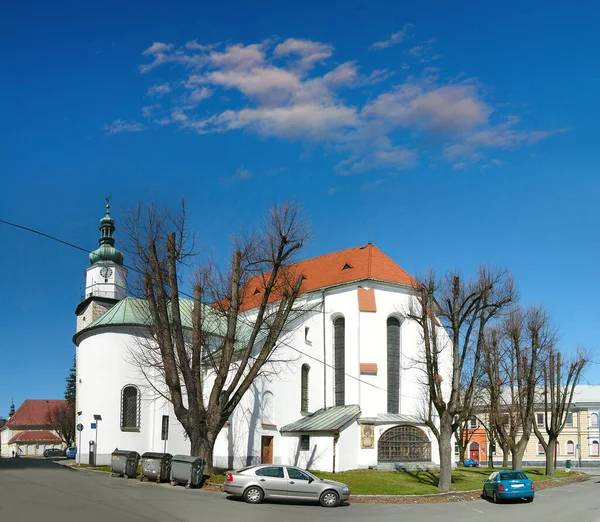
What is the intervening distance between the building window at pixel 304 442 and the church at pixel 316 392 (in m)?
0.12

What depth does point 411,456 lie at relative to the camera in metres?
35.8

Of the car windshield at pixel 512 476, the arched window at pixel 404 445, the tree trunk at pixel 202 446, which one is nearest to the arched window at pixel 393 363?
the arched window at pixel 404 445

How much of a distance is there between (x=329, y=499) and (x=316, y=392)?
56.8ft

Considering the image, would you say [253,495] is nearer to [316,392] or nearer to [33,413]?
[316,392]

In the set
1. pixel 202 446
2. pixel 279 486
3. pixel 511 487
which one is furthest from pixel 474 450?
pixel 279 486

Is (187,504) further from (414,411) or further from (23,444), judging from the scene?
(23,444)

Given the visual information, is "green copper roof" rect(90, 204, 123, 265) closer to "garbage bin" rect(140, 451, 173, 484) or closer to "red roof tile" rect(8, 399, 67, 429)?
"garbage bin" rect(140, 451, 173, 484)

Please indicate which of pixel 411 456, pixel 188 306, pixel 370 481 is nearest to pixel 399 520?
pixel 370 481

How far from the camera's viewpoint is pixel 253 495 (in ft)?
69.1

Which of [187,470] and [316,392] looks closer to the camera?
[187,470]

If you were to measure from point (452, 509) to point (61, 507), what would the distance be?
41.5 ft

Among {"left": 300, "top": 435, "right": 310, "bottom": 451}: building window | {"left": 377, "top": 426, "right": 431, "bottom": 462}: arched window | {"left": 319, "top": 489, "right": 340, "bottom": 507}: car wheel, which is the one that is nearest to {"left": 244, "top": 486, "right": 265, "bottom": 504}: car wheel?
{"left": 319, "top": 489, "right": 340, "bottom": 507}: car wheel

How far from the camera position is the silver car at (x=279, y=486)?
69.0 ft

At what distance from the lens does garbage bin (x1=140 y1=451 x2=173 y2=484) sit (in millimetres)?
24891
